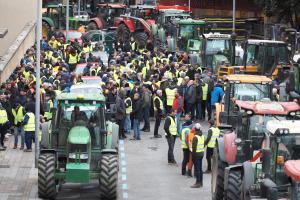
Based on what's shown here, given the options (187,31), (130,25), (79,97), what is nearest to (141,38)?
(130,25)

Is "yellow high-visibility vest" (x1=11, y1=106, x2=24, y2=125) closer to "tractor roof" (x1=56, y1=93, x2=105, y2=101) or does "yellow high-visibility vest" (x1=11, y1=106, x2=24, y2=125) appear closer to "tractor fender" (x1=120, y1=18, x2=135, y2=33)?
"tractor roof" (x1=56, y1=93, x2=105, y2=101)

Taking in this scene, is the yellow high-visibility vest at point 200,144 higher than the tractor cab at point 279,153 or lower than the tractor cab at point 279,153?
lower

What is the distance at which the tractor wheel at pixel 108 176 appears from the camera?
24.8 meters

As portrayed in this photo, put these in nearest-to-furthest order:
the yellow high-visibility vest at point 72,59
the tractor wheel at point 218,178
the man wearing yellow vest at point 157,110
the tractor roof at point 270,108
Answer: the tractor roof at point 270,108
the tractor wheel at point 218,178
the man wearing yellow vest at point 157,110
the yellow high-visibility vest at point 72,59

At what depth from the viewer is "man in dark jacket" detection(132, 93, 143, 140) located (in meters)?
34.8

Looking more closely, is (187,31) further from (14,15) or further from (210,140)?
(210,140)

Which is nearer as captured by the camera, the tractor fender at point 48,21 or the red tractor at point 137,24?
the red tractor at point 137,24

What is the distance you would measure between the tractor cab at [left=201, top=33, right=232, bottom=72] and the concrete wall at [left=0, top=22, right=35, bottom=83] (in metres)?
8.06

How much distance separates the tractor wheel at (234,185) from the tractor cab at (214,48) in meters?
24.4

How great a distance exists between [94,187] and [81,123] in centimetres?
213

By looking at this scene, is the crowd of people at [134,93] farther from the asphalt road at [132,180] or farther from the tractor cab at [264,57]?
the tractor cab at [264,57]

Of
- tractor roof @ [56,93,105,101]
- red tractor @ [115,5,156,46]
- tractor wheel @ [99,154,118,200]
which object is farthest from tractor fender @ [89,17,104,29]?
tractor wheel @ [99,154,118,200]

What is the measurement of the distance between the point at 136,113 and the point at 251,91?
5.33m

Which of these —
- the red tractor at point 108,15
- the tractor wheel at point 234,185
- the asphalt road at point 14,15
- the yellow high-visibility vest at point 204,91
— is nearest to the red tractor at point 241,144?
the tractor wheel at point 234,185
